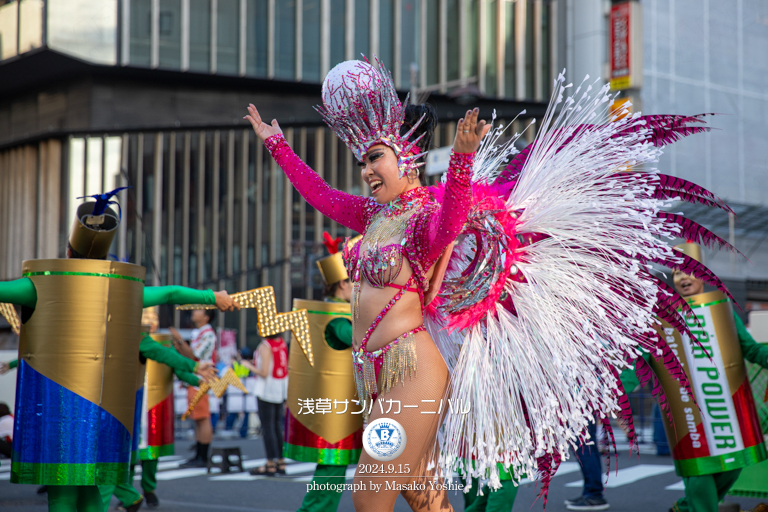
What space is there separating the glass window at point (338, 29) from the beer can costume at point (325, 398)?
16836 mm

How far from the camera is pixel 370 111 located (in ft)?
9.48

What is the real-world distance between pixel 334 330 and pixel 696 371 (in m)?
2.04

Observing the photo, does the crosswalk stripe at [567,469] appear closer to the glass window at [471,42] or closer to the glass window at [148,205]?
the glass window at [148,205]

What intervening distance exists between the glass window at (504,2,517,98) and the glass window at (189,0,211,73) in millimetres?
7870

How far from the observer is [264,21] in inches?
812

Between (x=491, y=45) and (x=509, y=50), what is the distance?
1.74 feet

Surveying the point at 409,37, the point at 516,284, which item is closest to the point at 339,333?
the point at 516,284

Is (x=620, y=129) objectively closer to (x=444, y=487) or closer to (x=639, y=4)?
(x=444, y=487)

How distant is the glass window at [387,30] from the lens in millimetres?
21141

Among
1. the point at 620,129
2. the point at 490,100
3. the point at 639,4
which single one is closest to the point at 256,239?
the point at 490,100

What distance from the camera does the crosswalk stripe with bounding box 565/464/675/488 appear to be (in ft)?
23.7

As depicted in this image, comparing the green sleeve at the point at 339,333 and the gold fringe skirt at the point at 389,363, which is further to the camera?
the green sleeve at the point at 339,333

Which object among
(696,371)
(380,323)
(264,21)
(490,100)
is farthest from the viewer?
(490,100)

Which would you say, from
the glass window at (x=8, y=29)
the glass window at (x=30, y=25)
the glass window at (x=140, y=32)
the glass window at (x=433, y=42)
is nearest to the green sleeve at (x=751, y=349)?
the glass window at (x=140, y=32)
